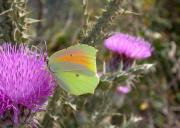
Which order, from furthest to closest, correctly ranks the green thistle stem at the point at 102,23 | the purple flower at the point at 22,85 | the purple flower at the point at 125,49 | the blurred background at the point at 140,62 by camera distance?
the blurred background at the point at 140,62 → the purple flower at the point at 125,49 → the green thistle stem at the point at 102,23 → the purple flower at the point at 22,85

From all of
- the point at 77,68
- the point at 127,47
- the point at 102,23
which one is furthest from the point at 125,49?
the point at 77,68

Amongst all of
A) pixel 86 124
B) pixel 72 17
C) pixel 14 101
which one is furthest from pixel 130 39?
pixel 72 17

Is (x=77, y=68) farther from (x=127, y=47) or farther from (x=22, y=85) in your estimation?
(x=127, y=47)

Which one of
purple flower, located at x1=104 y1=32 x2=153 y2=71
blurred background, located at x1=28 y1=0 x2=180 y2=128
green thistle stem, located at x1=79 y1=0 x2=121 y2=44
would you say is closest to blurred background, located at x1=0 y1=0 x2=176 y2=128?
blurred background, located at x1=28 y1=0 x2=180 y2=128

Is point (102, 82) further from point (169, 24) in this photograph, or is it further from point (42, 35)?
point (169, 24)

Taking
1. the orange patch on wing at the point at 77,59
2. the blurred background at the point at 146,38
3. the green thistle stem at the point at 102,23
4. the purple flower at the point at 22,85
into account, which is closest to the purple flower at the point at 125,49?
the green thistle stem at the point at 102,23

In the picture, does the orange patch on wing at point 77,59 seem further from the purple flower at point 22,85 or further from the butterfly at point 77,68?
the purple flower at point 22,85
